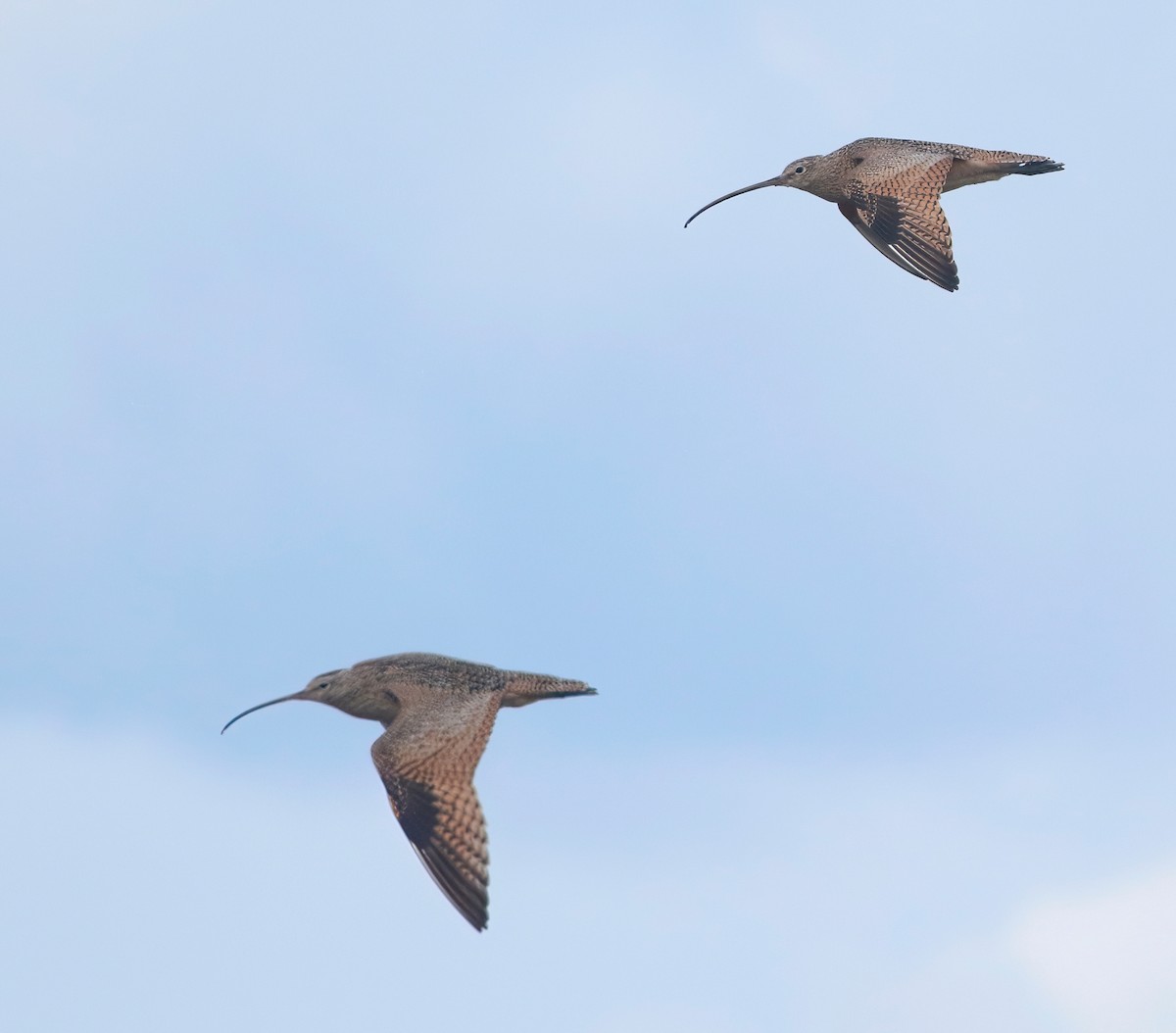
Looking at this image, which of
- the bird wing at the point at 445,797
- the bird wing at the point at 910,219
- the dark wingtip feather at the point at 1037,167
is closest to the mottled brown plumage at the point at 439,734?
the bird wing at the point at 445,797

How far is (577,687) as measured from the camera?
26.2 meters

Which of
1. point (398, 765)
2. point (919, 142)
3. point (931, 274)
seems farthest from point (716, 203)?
point (398, 765)

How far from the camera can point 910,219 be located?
96.8 ft

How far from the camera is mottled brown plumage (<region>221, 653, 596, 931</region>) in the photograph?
23.3m

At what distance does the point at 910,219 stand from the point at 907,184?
698 mm

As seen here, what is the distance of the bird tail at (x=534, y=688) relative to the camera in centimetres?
2589

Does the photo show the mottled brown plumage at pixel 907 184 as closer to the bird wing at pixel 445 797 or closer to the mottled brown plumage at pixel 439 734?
the mottled brown plumage at pixel 439 734

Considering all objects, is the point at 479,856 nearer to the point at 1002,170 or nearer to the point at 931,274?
the point at 931,274

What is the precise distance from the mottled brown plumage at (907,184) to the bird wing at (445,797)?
8.51m

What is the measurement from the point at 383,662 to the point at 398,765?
92.5 inches

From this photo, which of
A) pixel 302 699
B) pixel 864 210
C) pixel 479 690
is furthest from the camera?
pixel 864 210

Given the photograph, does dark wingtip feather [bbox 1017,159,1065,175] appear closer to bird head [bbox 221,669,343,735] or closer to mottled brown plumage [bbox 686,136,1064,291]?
mottled brown plumage [bbox 686,136,1064,291]

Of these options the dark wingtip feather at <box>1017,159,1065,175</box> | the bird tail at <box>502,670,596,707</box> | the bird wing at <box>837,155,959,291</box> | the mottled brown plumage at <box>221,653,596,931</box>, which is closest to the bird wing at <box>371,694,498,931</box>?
the mottled brown plumage at <box>221,653,596,931</box>

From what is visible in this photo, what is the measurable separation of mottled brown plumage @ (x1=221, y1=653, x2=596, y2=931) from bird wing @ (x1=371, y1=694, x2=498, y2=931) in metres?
0.01
